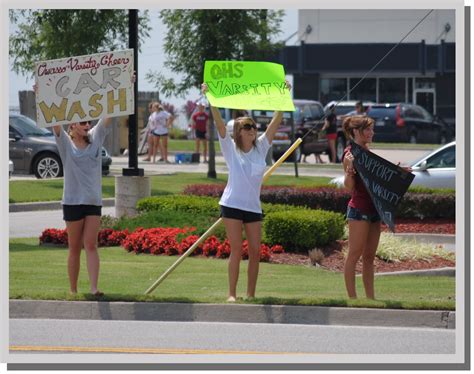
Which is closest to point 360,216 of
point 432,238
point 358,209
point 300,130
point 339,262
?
point 358,209

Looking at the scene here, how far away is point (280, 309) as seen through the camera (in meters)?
11.4

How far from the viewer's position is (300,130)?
125ft

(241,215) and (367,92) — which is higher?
(367,92)

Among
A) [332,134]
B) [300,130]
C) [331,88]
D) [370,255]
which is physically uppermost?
[331,88]

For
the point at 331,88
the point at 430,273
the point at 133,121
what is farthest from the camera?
the point at 331,88

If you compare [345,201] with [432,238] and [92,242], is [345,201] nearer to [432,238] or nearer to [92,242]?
[432,238]

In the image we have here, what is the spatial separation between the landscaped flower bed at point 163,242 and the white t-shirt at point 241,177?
4.54 m

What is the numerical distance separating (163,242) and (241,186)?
5.45m

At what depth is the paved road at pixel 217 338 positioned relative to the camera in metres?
9.95

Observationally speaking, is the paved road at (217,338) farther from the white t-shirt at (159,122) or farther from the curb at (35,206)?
the white t-shirt at (159,122)

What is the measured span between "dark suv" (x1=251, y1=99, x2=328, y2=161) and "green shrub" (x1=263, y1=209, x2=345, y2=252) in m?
18.8

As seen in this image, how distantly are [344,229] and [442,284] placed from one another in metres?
3.61

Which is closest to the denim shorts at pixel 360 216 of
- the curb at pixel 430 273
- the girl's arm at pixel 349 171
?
the girl's arm at pixel 349 171

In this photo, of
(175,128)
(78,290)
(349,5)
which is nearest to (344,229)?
(78,290)
